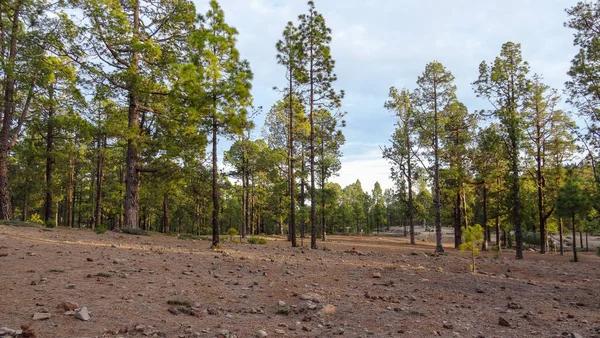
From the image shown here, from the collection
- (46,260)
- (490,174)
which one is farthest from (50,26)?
(490,174)

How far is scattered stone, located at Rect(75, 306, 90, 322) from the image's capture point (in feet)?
14.9

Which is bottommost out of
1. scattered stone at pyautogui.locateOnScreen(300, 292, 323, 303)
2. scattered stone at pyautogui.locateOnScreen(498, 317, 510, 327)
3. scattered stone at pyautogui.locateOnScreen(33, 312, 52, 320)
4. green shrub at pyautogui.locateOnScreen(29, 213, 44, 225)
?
scattered stone at pyautogui.locateOnScreen(498, 317, 510, 327)

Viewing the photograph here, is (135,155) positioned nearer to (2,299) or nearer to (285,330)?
(2,299)

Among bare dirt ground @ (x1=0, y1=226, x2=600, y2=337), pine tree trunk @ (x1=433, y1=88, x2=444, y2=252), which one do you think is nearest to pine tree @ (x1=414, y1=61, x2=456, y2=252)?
pine tree trunk @ (x1=433, y1=88, x2=444, y2=252)

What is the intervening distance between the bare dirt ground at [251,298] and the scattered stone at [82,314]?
9 centimetres

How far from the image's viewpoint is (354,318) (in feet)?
19.9

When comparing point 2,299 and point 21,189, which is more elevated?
point 21,189

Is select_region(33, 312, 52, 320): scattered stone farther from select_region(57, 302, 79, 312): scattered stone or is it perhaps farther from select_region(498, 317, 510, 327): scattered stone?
select_region(498, 317, 510, 327): scattered stone

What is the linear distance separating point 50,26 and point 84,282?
13.9 metres

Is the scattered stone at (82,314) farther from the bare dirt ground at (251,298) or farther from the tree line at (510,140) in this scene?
the tree line at (510,140)

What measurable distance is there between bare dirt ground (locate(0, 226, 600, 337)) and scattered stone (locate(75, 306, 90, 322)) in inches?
3.6

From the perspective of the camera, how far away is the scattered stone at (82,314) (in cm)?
455

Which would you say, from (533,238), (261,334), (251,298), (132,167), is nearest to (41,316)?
(261,334)

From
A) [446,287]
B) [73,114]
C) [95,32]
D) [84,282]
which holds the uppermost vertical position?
[95,32]
